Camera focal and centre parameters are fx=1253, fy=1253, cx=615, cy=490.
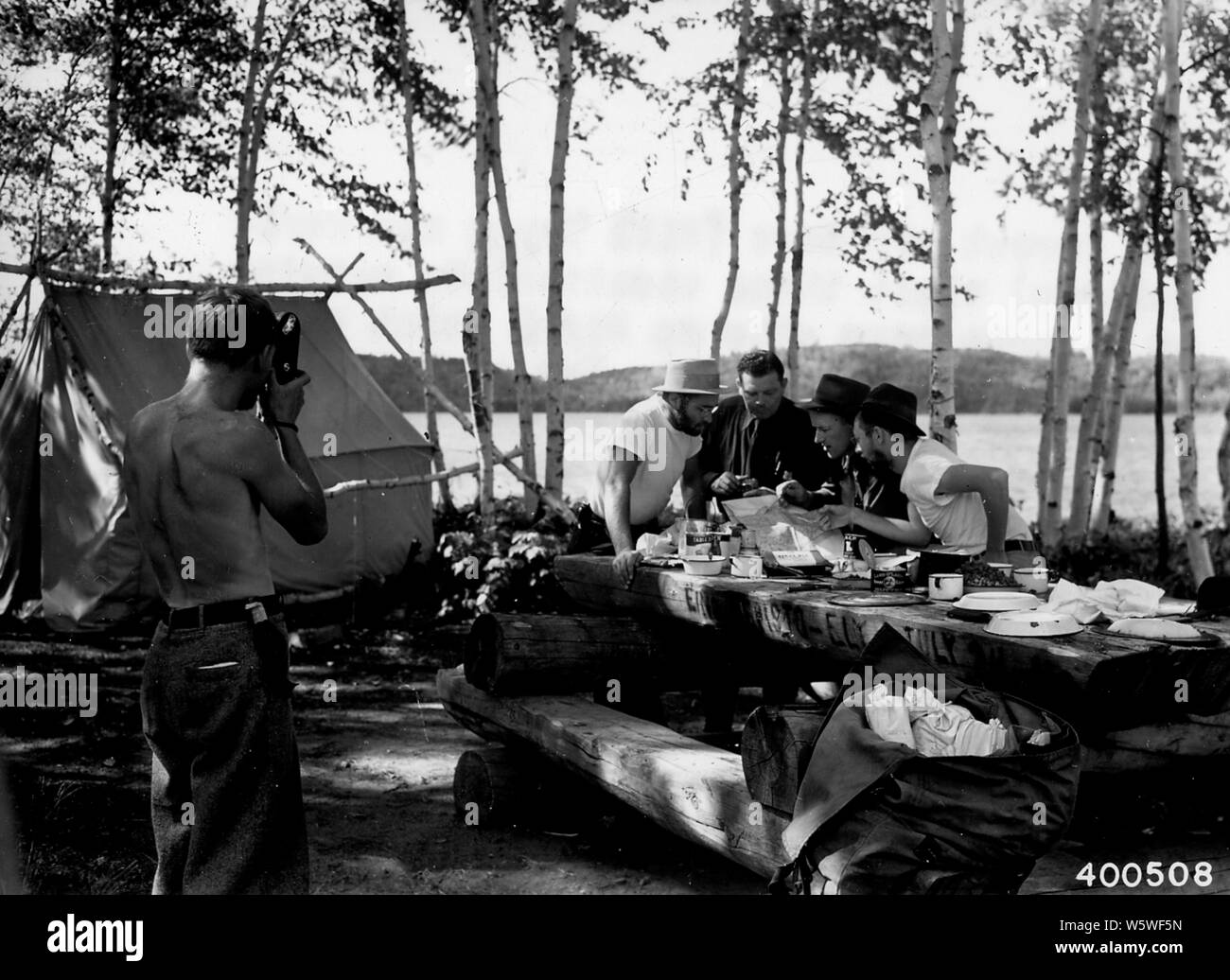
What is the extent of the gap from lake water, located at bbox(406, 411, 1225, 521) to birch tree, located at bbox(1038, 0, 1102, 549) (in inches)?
313

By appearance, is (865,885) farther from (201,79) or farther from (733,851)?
(201,79)

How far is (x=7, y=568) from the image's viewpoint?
28.3ft

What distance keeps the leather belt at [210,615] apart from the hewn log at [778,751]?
4.07ft

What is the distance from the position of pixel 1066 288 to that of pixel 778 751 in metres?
8.52

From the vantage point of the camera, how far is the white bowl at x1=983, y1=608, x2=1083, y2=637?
131 inches

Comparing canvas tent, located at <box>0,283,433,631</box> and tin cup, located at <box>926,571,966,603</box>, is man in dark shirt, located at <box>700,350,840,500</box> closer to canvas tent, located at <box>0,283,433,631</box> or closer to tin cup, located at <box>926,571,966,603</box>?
tin cup, located at <box>926,571,966,603</box>

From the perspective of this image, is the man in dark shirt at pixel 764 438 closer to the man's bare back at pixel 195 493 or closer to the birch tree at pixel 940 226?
the birch tree at pixel 940 226

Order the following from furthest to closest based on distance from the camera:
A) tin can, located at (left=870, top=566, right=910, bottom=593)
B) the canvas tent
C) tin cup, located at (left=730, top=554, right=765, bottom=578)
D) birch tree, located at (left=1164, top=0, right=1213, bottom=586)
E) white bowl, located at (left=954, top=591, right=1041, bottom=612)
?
1. the canvas tent
2. birch tree, located at (left=1164, top=0, right=1213, bottom=586)
3. tin cup, located at (left=730, top=554, right=765, bottom=578)
4. tin can, located at (left=870, top=566, right=910, bottom=593)
5. white bowl, located at (left=954, top=591, right=1041, bottom=612)

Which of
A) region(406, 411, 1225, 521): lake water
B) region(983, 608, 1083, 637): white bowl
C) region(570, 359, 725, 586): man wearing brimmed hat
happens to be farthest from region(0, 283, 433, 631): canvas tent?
region(406, 411, 1225, 521): lake water

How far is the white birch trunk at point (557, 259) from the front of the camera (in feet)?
32.0

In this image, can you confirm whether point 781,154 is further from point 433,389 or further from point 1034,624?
point 1034,624

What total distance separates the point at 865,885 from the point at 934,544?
7.83 ft

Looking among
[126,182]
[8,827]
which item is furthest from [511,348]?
[8,827]
